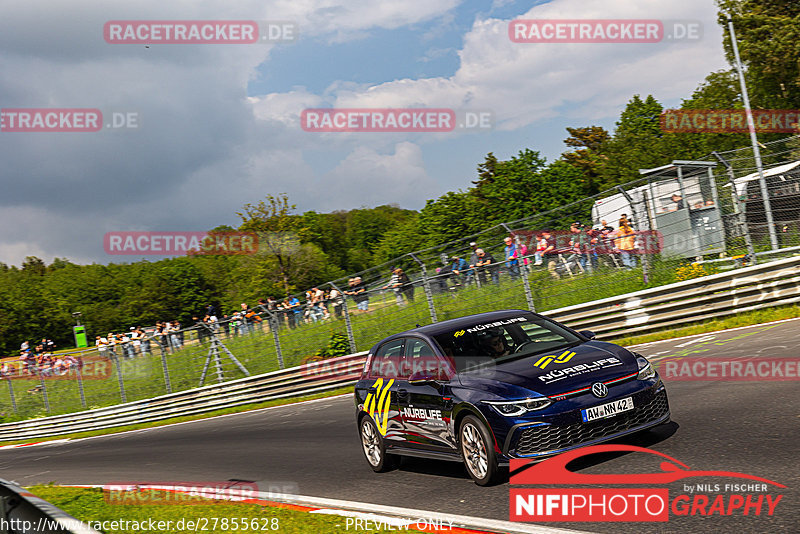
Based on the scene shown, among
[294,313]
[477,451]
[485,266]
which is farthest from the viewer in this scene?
[294,313]

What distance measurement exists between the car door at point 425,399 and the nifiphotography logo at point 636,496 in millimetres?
926

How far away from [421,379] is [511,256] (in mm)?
9215

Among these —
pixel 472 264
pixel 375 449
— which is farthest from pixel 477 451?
pixel 472 264

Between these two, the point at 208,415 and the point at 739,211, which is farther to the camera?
the point at 208,415

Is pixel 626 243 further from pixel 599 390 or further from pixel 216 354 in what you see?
pixel 216 354

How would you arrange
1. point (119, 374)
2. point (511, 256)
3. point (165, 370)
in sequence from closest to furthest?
point (511, 256), point (165, 370), point (119, 374)

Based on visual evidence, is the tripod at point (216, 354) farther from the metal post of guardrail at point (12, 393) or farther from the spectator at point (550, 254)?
the metal post of guardrail at point (12, 393)

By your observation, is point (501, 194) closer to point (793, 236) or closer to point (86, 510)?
point (793, 236)

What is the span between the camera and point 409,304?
1870cm

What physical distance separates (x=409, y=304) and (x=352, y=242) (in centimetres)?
12597

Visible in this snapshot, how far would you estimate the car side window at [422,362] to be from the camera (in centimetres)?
774

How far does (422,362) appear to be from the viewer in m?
8.15

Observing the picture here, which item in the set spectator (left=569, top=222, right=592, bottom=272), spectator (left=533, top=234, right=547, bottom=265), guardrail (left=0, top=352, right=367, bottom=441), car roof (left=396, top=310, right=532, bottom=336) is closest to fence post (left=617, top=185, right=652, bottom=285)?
spectator (left=569, top=222, right=592, bottom=272)

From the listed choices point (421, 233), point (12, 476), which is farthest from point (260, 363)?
point (421, 233)
